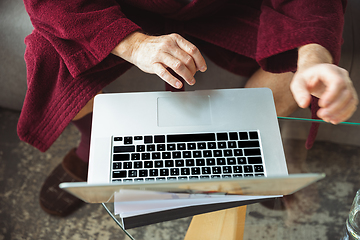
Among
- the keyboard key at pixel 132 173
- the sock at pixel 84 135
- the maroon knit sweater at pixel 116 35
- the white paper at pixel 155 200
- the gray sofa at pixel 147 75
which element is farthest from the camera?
the sock at pixel 84 135

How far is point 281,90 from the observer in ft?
2.58

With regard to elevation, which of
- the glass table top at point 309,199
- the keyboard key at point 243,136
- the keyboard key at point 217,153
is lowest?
the glass table top at point 309,199

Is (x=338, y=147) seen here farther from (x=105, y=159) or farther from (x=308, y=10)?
(x=105, y=159)

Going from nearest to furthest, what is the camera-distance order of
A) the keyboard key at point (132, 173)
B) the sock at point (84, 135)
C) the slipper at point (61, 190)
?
the keyboard key at point (132, 173)
the sock at point (84, 135)
the slipper at point (61, 190)

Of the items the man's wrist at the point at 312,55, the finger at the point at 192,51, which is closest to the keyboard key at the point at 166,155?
the finger at the point at 192,51

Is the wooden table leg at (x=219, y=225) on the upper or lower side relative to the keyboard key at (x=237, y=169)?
lower

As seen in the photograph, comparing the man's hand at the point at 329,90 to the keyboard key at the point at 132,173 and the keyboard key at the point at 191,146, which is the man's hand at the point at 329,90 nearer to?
the keyboard key at the point at 191,146

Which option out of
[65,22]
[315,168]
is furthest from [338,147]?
[65,22]

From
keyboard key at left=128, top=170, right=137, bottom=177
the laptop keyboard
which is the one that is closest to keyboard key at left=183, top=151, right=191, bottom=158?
the laptop keyboard

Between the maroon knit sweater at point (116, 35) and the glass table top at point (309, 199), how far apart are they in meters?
0.20

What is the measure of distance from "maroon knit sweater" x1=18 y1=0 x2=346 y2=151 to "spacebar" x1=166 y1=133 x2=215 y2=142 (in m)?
0.27

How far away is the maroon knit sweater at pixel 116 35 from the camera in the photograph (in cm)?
72

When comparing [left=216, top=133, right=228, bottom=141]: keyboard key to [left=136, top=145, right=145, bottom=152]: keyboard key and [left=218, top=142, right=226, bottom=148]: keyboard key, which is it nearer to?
[left=218, top=142, right=226, bottom=148]: keyboard key

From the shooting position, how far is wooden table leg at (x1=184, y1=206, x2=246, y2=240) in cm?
64
